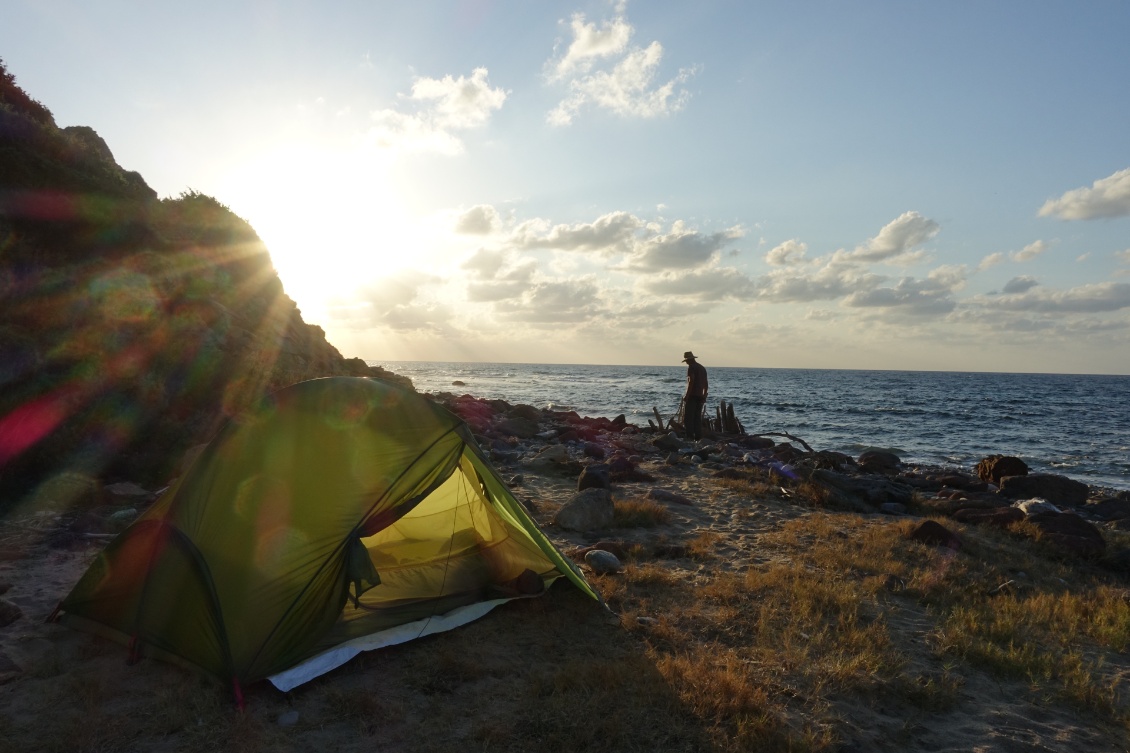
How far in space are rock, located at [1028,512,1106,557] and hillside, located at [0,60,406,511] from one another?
40.3ft

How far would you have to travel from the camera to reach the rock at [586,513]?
9234mm

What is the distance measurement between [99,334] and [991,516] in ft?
50.0

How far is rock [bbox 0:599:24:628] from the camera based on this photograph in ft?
17.7

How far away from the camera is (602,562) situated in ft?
24.0

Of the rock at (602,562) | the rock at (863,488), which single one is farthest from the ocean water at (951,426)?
the rock at (602,562)

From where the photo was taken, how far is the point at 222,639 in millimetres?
4660

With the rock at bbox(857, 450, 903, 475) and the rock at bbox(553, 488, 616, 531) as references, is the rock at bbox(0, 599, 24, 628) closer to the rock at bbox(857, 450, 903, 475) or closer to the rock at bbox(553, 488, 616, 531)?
the rock at bbox(553, 488, 616, 531)

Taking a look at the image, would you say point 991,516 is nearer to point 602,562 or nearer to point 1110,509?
point 1110,509

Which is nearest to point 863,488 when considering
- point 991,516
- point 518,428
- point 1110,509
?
point 991,516

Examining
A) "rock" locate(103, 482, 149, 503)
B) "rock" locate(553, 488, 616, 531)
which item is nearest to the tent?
"rock" locate(553, 488, 616, 531)

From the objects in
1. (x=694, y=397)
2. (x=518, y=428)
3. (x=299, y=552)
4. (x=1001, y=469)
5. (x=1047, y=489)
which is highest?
(x=694, y=397)

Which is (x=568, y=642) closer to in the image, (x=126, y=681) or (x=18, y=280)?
(x=126, y=681)

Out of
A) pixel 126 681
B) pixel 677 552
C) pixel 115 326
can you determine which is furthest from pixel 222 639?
pixel 115 326

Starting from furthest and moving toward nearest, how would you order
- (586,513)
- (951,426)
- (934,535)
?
(951,426), (586,513), (934,535)
